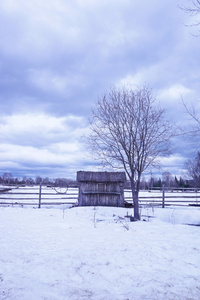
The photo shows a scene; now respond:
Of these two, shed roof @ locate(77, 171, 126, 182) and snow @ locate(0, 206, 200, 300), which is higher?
shed roof @ locate(77, 171, 126, 182)

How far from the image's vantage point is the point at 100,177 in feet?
52.4

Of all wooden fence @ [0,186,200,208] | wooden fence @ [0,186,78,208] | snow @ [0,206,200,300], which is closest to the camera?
snow @ [0,206,200,300]

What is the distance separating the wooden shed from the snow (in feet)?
25.8

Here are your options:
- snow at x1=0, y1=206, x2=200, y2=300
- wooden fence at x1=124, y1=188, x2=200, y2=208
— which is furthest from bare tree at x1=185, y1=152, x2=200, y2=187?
snow at x1=0, y1=206, x2=200, y2=300

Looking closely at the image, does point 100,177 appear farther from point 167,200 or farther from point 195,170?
point 195,170

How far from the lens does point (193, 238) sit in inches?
273

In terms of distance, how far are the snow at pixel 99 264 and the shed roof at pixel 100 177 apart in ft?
25.7

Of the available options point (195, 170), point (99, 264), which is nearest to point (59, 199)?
point (99, 264)

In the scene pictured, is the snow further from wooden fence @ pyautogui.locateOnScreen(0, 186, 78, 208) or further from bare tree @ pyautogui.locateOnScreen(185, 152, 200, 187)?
bare tree @ pyautogui.locateOnScreen(185, 152, 200, 187)

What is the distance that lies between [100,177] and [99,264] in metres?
11.1

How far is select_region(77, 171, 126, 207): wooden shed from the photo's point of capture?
1588cm

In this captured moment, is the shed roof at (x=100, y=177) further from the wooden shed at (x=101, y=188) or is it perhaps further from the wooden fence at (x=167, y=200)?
the wooden fence at (x=167, y=200)

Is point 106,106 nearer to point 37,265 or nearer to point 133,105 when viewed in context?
point 133,105

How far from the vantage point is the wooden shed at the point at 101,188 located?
15.9m
